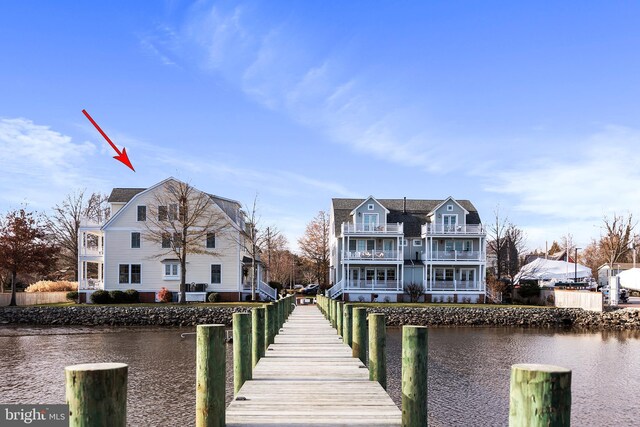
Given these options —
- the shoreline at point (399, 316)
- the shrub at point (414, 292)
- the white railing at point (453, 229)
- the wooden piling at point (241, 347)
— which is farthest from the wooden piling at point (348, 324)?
the white railing at point (453, 229)

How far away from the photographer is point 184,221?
43.8m

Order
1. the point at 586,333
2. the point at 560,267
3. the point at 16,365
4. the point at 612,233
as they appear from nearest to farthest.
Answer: the point at 16,365, the point at 586,333, the point at 560,267, the point at 612,233

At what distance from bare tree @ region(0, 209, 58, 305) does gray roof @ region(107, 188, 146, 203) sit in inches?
246

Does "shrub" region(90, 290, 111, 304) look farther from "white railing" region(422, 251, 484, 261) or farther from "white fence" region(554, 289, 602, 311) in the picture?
"white fence" region(554, 289, 602, 311)

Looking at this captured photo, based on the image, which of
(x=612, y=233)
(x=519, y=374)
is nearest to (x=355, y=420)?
(x=519, y=374)

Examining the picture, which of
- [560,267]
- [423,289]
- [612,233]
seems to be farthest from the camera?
[612,233]

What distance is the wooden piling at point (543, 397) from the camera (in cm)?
404

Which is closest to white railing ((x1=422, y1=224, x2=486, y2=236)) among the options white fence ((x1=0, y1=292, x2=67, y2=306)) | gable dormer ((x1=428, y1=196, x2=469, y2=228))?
gable dormer ((x1=428, y1=196, x2=469, y2=228))

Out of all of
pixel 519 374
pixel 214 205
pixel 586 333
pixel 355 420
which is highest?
pixel 214 205

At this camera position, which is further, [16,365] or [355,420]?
[16,365]

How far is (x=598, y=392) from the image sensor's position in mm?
18016

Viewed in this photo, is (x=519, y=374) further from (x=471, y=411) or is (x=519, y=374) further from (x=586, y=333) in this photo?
(x=586, y=333)

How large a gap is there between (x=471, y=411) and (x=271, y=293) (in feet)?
112

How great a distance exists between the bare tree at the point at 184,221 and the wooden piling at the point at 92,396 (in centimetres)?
3988
